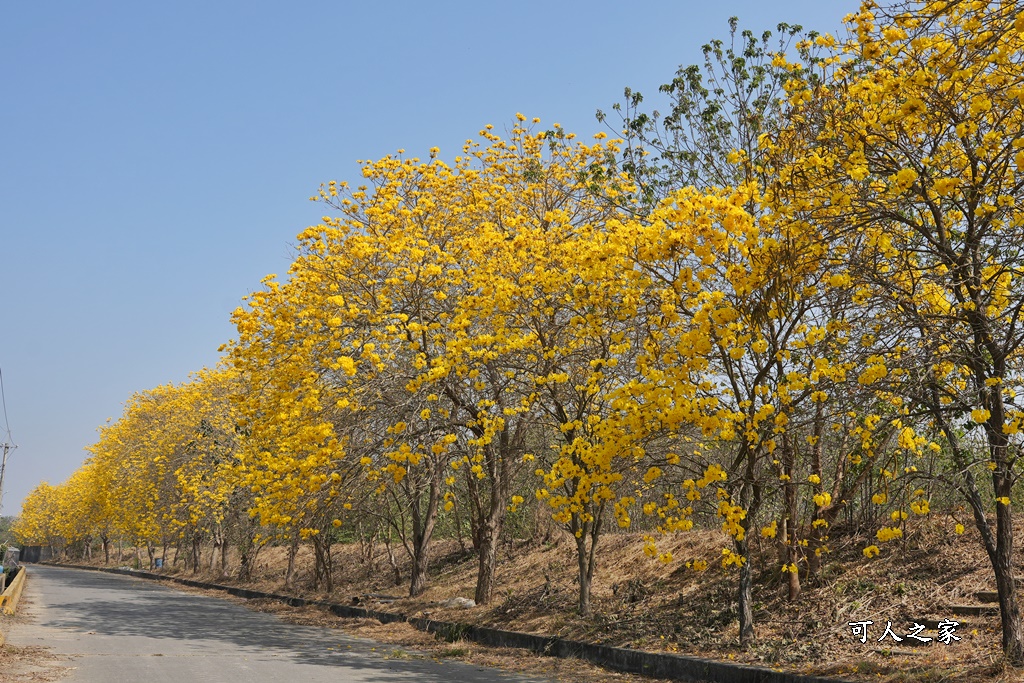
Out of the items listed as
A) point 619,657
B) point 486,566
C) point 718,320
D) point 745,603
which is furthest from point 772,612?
point 486,566

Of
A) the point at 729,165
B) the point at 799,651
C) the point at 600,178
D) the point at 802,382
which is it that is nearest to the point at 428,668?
the point at 799,651

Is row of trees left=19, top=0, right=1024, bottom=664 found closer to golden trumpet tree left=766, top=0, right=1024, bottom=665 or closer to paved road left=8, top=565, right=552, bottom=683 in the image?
golden trumpet tree left=766, top=0, right=1024, bottom=665

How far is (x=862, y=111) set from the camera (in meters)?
7.89

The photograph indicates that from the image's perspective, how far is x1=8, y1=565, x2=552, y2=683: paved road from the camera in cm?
984

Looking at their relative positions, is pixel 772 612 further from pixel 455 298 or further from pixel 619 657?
pixel 455 298

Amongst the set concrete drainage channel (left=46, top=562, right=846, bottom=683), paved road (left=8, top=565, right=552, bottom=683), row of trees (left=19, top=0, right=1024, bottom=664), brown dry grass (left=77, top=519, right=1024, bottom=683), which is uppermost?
row of trees (left=19, top=0, right=1024, bottom=664)

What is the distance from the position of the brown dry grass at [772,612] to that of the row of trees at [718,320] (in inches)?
15.4

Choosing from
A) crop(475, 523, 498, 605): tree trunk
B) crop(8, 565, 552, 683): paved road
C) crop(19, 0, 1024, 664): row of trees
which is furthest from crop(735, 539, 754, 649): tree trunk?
crop(475, 523, 498, 605): tree trunk

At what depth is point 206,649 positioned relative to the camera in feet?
41.4

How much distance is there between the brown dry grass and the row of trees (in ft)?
1.28

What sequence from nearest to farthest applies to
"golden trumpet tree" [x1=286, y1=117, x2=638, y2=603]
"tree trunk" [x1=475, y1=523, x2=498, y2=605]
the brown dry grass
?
the brown dry grass < "golden trumpet tree" [x1=286, y1=117, x2=638, y2=603] < "tree trunk" [x1=475, y1=523, x2=498, y2=605]

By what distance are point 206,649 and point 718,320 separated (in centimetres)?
867

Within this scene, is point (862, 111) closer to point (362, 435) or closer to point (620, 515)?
point (620, 515)

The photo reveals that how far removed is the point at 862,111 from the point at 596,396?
6.45 metres
